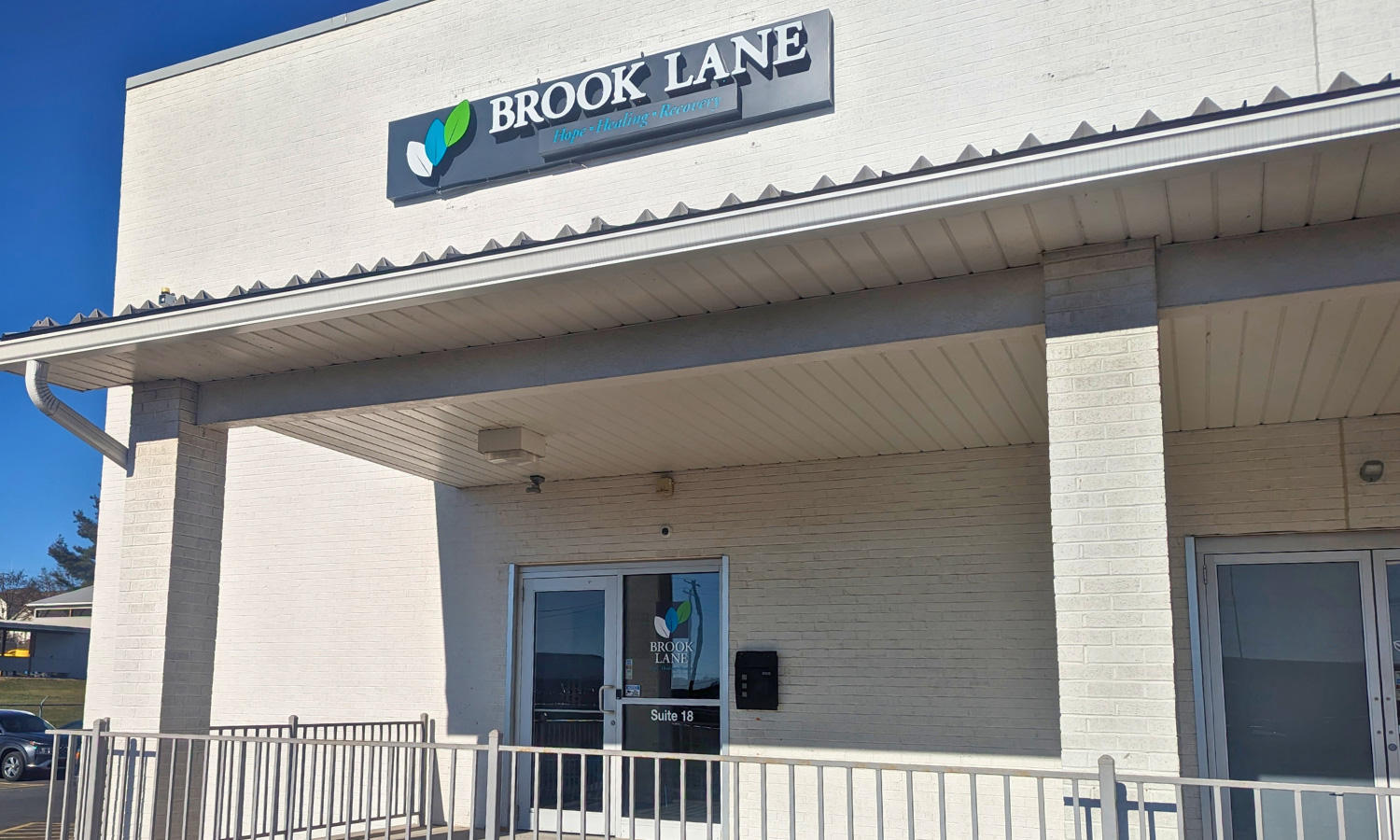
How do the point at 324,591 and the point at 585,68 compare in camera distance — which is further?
the point at 324,591

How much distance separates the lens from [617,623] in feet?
32.7

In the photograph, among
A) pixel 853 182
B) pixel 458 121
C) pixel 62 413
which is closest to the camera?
pixel 853 182

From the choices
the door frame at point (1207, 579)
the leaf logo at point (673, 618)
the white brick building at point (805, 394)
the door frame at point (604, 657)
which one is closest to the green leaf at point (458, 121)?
the white brick building at point (805, 394)

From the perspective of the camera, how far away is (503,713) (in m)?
10.0

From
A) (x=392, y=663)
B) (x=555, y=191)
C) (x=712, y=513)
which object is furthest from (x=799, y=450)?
(x=392, y=663)

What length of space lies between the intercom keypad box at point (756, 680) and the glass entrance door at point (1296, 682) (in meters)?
3.11

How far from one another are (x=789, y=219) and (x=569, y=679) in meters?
6.17

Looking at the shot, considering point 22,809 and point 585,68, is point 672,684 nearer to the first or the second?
point 585,68

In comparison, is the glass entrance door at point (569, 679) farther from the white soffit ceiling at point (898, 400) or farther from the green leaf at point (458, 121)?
the green leaf at point (458, 121)

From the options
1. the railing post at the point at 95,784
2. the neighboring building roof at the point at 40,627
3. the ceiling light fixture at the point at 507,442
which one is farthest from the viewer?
the neighboring building roof at the point at 40,627

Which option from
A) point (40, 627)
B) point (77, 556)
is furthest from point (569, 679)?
point (77, 556)

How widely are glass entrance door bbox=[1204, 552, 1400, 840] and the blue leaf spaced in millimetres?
6541

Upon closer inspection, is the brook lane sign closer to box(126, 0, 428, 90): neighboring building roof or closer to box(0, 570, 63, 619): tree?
box(126, 0, 428, 90): neighboring building roof

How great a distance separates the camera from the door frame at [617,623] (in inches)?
373
